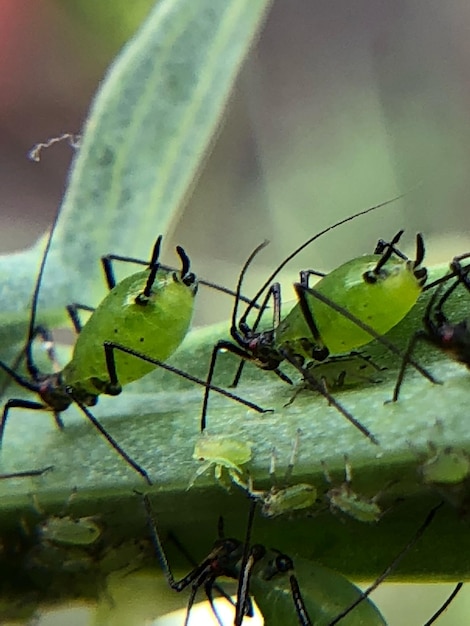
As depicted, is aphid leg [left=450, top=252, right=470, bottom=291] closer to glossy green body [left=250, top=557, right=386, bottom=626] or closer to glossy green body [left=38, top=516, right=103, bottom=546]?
glossy green body [left=250, top=557, right=386, bottom=626]

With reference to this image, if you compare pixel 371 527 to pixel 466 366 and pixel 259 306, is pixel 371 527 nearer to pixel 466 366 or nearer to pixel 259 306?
pixel 466 366

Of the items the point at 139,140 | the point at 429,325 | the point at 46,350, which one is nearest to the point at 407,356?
the point at 429,325

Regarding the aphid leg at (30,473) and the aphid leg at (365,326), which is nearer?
the aphid leg at (365,326)

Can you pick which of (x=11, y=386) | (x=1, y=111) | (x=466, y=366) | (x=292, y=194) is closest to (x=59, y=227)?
(x=11, y=386)

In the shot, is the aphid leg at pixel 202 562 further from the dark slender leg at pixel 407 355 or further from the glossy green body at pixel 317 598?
the dark slender leg at pixel 407 355

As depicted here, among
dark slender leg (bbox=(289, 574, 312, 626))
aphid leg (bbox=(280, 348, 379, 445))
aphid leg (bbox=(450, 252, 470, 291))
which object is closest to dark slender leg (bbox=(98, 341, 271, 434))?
aphid leg (bbox=(280, 348, 379, 445))

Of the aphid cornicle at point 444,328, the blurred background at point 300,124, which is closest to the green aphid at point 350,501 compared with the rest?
the aphid cornicle at point 444,328
